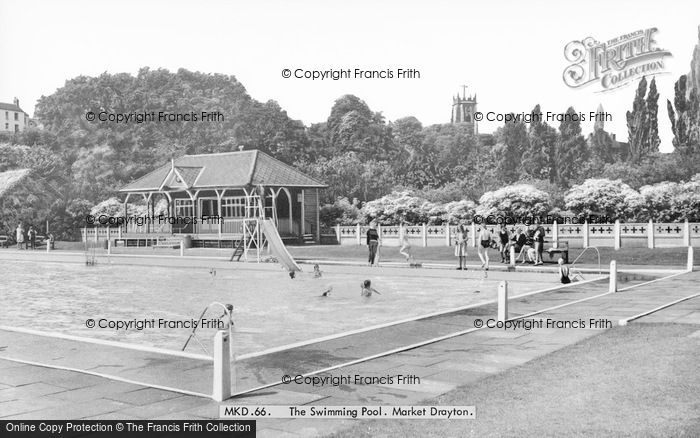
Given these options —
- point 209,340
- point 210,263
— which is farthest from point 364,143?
point 209,340

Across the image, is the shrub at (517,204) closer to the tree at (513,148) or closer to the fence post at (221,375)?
the tree at (513,148)

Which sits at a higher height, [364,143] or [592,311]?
[364,143]

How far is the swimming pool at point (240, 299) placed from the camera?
14766mm

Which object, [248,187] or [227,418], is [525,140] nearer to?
[248,187]

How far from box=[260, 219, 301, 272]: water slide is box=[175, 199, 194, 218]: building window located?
790 inches

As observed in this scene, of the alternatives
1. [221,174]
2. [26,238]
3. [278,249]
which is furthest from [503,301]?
[26,238]

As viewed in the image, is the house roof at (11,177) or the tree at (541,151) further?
the tree at (541,151)

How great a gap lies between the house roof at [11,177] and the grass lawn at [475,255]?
18.7 m

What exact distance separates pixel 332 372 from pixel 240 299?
11583mm

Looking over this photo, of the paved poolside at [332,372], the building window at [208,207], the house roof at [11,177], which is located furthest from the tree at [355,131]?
the paved poolside at [332,372]

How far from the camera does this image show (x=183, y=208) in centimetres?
5291

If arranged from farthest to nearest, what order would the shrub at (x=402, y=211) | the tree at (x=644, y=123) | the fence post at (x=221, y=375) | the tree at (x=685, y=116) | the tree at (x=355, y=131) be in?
1. the tree at (x=355, y=131)
2. the tree at (x=644, y=123)
3. the tree at (x=685, y=116)
4. the shrub at (x=402, y=211)
5. the fence post at (x=221, y=375)

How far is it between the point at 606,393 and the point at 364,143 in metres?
65.0

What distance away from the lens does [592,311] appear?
48.7 feet
